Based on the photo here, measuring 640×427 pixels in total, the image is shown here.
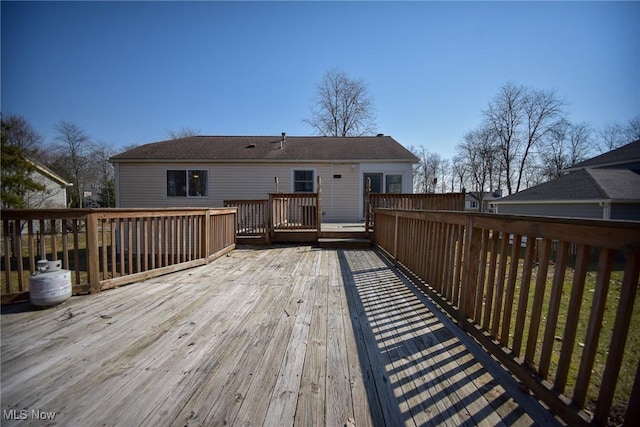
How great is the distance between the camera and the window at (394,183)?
36.8 feet

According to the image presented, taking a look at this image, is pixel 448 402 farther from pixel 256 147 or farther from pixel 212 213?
pixel 256 147

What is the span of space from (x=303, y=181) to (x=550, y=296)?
33.3 feet

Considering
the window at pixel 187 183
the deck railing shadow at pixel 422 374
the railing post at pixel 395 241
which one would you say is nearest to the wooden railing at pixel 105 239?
the deck railing shadow at pixel 422 374

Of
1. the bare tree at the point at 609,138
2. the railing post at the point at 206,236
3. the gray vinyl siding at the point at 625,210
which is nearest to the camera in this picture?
the railing post at the point at 206,236

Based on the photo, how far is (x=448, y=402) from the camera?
4.84ft

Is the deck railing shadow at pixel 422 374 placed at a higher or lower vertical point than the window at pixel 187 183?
lower

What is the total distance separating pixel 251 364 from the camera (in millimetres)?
1854

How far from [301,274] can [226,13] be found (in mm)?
7124

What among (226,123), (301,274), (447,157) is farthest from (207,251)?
(447,157)

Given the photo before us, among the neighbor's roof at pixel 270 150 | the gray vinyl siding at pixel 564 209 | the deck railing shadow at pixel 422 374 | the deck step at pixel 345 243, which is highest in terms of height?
the neighbor's roof at pixel 270 150

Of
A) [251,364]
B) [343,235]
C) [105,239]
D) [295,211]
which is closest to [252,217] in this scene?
[295,211]

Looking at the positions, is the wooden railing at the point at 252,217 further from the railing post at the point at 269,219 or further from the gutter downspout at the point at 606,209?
the gutter downspout at the point at 606,209

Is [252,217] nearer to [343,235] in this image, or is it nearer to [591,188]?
[343,235]

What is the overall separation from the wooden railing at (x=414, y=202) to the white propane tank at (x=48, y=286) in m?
6.20
